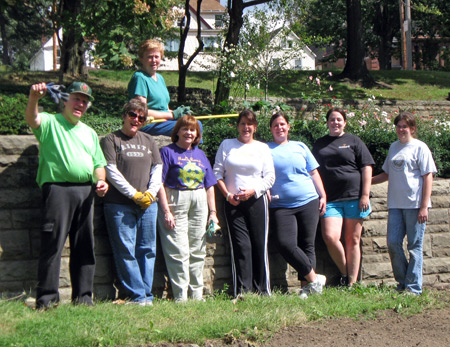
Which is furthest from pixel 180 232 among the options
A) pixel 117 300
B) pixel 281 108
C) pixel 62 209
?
pixel 281 108

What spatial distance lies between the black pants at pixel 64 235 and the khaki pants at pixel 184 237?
2.64 ft

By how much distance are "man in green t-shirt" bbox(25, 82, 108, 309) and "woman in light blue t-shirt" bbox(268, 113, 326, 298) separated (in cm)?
188

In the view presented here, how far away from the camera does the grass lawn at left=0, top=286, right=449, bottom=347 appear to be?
425cm

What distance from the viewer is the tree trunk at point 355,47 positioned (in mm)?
23203

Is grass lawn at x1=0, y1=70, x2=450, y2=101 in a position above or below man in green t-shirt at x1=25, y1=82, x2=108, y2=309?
above

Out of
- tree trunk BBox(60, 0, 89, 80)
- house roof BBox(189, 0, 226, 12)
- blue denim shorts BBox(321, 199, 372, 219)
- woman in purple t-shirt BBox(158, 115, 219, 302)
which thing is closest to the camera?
woman in purple t-shirt BBox(158, 115, 219, 302)

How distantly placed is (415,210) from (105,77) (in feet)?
60.6

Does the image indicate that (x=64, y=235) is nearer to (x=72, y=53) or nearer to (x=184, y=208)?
(x=184, y=208)

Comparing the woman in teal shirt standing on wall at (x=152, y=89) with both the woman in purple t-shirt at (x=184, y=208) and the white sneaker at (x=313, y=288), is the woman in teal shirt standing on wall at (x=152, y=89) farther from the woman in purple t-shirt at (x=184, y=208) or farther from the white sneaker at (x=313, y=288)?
the white sneaker at (x=313, y=288)

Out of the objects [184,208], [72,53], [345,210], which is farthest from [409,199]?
[72,53]

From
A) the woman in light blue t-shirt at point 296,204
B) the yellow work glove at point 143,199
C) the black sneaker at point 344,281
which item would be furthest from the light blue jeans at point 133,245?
the black sneaker at point 344,281

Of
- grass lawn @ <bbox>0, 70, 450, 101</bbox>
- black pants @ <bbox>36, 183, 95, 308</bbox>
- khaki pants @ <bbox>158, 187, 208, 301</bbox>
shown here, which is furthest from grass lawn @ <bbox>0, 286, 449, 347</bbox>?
grass lawn @ <bbox>0, 70, 450, 101</bbox>

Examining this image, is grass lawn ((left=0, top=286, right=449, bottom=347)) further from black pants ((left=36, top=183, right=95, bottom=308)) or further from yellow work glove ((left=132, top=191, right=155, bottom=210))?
yellow work glove ((left=132, top=191, right=155, bottom=210))

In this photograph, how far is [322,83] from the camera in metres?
22.8
